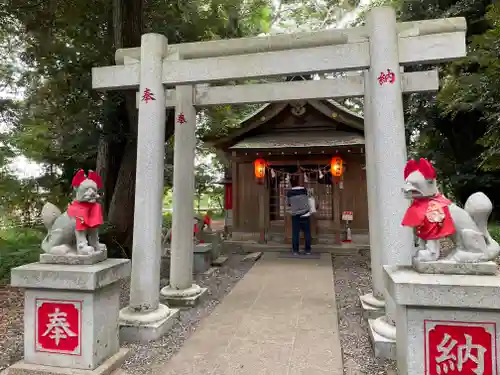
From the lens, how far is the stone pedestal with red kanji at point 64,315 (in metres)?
3.09

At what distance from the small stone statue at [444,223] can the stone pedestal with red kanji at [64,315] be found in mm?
2846

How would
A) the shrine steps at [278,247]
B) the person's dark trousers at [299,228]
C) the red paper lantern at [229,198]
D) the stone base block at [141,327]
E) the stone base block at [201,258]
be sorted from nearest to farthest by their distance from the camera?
1. the stone base block at [141,327]
2. the stone base block at [201,258]
3. the person's dark trousers at [299,228]
4. the shrine steps at [278,247]
5. the red paper lantern at [229,198]

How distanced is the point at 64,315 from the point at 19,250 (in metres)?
4.83

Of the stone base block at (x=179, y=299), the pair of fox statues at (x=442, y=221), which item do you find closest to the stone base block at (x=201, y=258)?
the stone base block at (x=179, y=299)

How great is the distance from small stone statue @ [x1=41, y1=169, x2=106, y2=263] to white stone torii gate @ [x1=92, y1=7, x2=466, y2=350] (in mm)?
745

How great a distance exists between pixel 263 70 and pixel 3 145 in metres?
5.23

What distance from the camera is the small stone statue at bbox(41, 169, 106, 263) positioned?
3.31m

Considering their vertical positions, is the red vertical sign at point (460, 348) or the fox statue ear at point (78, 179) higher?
the fox statue ear at point (78, 179)

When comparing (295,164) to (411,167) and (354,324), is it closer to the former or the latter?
(354,324)

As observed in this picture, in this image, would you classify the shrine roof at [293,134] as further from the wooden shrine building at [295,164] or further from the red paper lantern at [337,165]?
the red paper lantern at [337,165]

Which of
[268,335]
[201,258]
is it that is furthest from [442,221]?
[201,258]

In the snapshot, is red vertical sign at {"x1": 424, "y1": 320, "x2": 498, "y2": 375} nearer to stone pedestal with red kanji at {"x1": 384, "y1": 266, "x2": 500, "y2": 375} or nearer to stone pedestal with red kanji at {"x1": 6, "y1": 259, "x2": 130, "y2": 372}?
stone pedestal with red kanji at {"x1": 384, "y1": 266, "x2": 500, "y2": 375}

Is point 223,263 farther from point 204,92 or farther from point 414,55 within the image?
point 414,55

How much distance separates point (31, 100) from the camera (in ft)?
27.9
